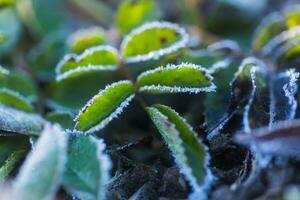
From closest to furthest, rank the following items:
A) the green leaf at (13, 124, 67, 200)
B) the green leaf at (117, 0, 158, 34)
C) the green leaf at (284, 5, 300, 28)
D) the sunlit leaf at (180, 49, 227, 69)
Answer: the green leaf at (13, 124, 67, 200)
the sunlit leaf at (180, 49, 227, 69)
the green leaf at (284, 5, 300, 28)
the green leaf at (117, 0, 158, 34)

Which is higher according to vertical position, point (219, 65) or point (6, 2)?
point (6, 2)

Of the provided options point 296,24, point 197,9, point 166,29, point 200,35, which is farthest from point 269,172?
point 197,9

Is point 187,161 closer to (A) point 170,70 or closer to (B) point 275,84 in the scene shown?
(A) point 170,70

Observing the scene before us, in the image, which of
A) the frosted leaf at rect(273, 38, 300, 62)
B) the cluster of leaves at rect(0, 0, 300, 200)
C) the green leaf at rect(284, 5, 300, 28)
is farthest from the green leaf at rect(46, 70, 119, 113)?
the green leaf at rect(284, 5, 300, 28)

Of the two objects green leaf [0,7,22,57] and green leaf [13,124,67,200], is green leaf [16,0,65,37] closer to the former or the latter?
green leaf [0,7,22,57]

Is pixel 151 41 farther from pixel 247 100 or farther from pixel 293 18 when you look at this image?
pixel 293 18

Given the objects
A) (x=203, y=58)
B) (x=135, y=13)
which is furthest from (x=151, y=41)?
(x=135, y=13)

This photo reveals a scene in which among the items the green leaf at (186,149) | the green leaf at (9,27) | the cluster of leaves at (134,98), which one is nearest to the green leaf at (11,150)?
the cluster of leaves at (134,98)
